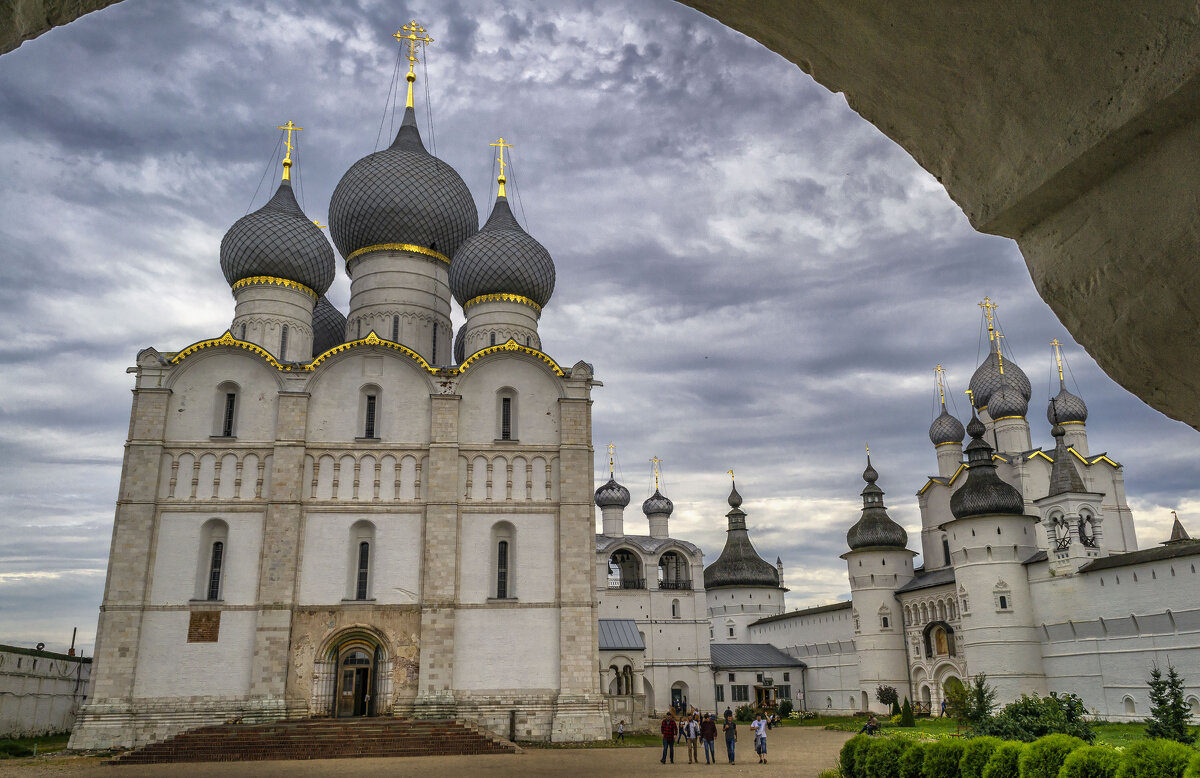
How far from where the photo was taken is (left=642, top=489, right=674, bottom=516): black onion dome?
4759cm

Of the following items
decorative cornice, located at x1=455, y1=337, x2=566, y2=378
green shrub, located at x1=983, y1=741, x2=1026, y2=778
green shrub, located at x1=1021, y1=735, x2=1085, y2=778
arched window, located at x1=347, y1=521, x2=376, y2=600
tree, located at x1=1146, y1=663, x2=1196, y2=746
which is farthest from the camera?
decorative cornice, located at x1=455, y1=337, x2=566, y2=378

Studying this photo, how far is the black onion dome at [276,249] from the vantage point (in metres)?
26.9

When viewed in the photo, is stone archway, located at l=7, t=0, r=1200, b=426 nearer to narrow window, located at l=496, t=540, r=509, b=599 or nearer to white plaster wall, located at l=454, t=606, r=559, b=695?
white plaster wall, located at l=454, t=606, r=559, b=695

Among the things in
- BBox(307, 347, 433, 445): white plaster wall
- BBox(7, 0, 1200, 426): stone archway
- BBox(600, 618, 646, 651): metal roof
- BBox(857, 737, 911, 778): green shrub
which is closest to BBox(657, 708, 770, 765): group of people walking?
BBox(857, 737, 911, 778): green shrub

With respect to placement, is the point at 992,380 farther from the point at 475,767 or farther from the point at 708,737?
the point at 475,767

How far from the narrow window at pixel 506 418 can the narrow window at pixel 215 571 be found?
776cm

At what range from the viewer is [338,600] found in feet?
73.0

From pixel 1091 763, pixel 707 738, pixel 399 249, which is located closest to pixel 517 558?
pixel 707 738

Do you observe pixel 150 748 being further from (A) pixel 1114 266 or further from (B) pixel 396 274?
(A) pixel 1114 266

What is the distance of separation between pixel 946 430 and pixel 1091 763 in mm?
40369

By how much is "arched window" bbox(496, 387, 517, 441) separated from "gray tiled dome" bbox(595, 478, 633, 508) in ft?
72.2

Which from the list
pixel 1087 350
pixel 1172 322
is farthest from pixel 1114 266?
pixel 1087 350

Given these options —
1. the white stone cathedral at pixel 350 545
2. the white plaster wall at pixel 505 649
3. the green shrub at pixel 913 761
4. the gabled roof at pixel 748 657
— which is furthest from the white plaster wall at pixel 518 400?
the gabled roof at pixel 748 657

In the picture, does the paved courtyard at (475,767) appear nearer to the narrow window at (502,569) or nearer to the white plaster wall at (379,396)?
the narrow window at (502,569)
